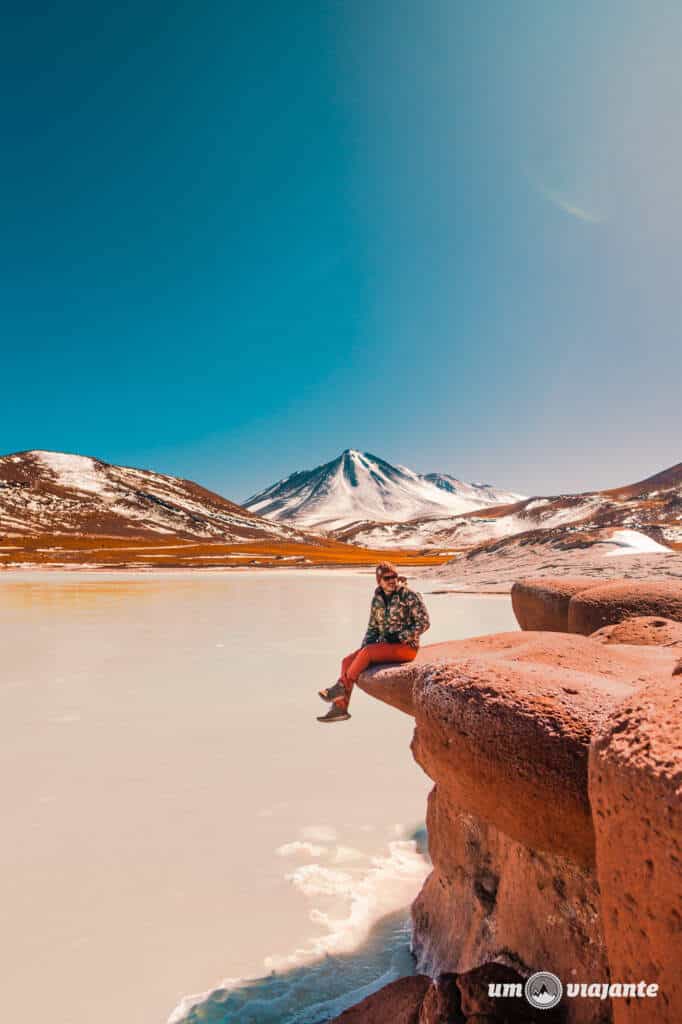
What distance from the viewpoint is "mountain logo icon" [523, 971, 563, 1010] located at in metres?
2.54

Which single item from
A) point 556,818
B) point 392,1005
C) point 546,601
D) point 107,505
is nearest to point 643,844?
point 556,818

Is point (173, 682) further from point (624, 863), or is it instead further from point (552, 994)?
point (624, 863)

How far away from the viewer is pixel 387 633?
5.64 metres

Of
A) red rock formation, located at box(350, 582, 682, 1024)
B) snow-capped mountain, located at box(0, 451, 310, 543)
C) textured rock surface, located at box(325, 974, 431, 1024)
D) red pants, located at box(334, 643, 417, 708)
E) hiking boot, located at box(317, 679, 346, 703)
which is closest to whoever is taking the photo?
red rock formation, located at box(350, 582, 682, 1024)

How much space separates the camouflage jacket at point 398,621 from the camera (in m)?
5.60

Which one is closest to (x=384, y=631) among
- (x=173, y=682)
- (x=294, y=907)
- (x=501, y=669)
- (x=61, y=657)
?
(x=294, y=907)

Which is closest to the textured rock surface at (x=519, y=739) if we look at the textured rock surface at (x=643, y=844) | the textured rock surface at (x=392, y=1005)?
the textured rock surface at (x=643, y=844)

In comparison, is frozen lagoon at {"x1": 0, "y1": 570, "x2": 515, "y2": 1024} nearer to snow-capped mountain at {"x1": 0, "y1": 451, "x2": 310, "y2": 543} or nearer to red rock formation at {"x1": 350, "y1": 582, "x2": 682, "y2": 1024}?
red rock formation at {"x1": 350, "y1": 582, "x2": 682, "y2": 1024}

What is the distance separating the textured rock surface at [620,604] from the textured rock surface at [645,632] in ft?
1.17

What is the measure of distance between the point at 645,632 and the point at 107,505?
150 meters

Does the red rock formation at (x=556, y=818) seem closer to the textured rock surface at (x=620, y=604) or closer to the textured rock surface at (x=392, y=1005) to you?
the textured rock surface at (x=392, y=1005)

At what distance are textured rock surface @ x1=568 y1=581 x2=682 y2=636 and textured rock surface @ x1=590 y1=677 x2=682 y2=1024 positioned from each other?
14.2ft

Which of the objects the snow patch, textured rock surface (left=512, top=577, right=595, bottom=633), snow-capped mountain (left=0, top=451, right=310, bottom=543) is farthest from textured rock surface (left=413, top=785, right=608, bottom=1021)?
snow-capped mountain (left=0, top=451, right=310, bottom=543)

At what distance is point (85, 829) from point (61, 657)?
876 cm
